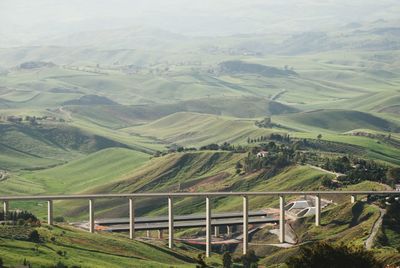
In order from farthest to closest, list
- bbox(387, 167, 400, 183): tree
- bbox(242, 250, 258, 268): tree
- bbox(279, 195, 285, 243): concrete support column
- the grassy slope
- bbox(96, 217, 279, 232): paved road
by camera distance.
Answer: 1. bbox(387, 167, 400, 183): tree
2. bbox(96, 217, 279, 232): paved road
3. bbox(279, 195, 285, 243): concrete support column
4. bbox(242, 250, 258, 268): tree
5. the grassy slope

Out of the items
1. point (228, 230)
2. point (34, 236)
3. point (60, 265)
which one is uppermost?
point (60, 265)

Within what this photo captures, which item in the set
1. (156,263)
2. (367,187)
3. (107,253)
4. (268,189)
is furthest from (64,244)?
(268,189)

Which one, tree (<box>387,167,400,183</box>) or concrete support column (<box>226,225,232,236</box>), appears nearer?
concrete support column (<box>226,225,232,236</box>)

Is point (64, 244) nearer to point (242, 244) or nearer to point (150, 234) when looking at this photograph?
point (242, 244)

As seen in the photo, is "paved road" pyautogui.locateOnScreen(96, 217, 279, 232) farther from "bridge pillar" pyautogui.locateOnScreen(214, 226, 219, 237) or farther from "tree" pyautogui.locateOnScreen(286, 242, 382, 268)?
"tree" pyautogui.locateOnScreen(286, 242, 382, 268)

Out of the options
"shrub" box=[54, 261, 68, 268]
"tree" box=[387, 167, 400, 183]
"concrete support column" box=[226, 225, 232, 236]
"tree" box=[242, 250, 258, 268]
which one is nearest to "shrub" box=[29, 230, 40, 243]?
"shrub" box=[54, 261, 68, 268]

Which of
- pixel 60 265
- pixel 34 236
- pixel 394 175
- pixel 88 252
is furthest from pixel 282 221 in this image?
pixel 60 265

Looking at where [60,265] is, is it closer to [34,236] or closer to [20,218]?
[34,236]
